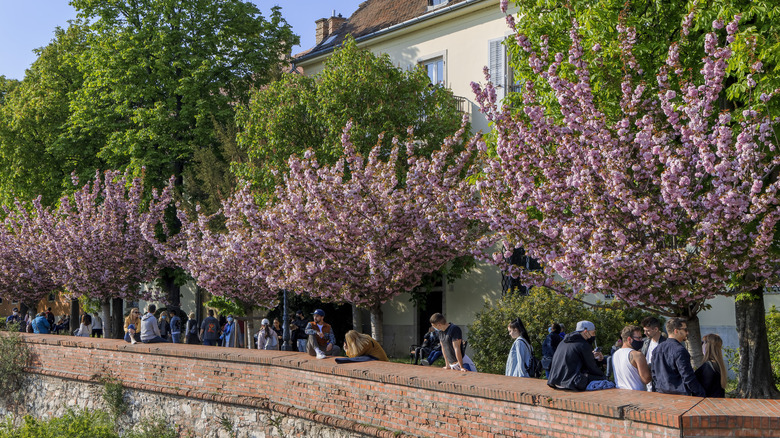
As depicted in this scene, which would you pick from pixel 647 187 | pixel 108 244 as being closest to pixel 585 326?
pixel 647 187

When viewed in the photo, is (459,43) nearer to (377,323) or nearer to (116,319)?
(377,323)

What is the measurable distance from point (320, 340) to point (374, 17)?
1854 cm

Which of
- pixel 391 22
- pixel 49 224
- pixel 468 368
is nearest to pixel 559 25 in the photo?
pixel 468 368

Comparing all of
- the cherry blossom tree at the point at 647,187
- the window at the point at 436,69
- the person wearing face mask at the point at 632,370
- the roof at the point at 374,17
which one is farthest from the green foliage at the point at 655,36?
the window at the point at 436,69

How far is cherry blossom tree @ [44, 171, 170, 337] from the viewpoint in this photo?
26.2m

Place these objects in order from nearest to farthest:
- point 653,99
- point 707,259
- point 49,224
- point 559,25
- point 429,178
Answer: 1. point 707,259
2. point 653,99
3. point 559,25
4. point 429,178
5. point 49,224

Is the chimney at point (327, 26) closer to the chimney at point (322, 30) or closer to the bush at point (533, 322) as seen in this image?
the chimney at point (322, 30)

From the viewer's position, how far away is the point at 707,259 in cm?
1126

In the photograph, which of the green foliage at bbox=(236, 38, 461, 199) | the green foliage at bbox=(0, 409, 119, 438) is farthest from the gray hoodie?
the green foliage at bbox=(236, 38, 461, 199)

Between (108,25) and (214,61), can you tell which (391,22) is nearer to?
(214,61)

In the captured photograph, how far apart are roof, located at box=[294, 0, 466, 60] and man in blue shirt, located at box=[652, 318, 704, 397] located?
19114mm

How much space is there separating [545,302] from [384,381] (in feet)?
26.1

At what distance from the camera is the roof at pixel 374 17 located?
28156mm

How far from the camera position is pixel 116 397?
16.0 meters
